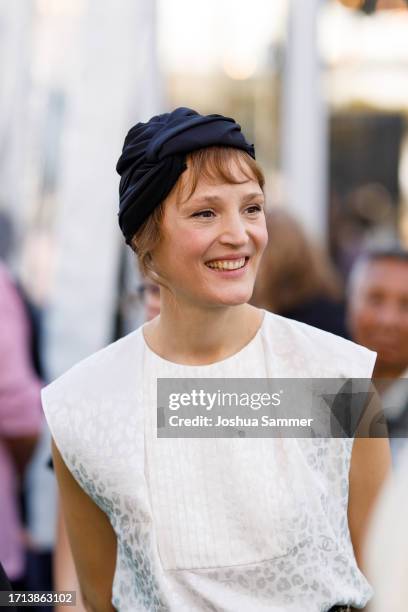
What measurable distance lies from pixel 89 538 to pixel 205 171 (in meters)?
0.85

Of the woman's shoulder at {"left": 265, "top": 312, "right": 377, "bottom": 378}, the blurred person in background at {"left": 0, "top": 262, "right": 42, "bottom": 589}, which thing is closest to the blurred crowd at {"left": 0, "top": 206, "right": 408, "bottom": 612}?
the blurred person in background at {"left": 0, "top": 262, "right": 42, "bottom": 589}

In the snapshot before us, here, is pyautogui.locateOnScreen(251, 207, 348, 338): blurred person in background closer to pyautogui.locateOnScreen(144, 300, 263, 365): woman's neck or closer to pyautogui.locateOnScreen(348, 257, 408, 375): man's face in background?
pyautogui.locateOnScreen(348, 257, 408, 375): man's face in background

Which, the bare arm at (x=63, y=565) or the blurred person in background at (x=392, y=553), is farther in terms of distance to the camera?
the bare arm at (x=63, y=565)

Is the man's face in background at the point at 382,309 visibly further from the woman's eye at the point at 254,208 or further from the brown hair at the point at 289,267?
the woman's eye at the point at 254,208

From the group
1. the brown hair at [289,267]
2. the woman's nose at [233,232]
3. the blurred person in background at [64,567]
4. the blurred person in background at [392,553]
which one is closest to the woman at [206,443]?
the woman's nose at [233,232]

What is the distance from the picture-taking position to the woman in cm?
215

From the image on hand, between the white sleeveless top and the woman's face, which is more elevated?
the woman's face

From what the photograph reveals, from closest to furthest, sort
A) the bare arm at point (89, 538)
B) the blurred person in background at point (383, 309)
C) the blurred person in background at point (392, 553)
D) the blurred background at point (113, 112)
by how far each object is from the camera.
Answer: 1. the blurred person in background at point (392, 553)
2. the bare arm at point (89, 538)
3. the blurred person in background at point (383, 309)
4. the blurred background at point (113, 112)

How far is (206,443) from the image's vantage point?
2242 millimetres

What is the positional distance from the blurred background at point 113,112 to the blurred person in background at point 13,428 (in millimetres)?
325

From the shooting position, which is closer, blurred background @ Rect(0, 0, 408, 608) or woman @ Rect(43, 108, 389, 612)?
woman @ Rect(43, 108, 389, 612)

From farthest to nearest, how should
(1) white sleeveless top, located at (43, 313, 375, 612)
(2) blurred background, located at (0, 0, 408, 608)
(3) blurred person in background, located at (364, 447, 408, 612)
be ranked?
1. (2) blurred background, located at (0, 0, 408, 608)
2. (1) white sleeveless top, located at (43, 313, 375, 612)
3. (3) blurred person in background, located at (364, 447, 408, 612)

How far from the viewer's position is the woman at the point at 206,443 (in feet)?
7.06

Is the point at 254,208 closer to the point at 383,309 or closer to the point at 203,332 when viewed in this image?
the point at 203,332
